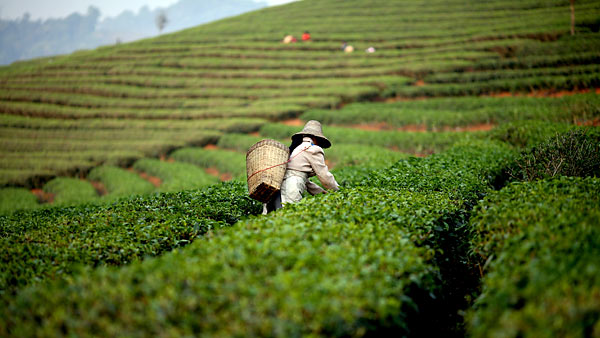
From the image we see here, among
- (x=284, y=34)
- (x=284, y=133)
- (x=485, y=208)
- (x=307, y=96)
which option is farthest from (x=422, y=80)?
(x=485, y=208)

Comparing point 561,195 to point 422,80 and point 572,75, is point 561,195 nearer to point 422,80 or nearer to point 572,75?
point 572,75

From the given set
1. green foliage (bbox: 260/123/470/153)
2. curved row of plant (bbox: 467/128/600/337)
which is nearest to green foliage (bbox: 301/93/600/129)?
green foliage (bbox: 260/123/470/153)

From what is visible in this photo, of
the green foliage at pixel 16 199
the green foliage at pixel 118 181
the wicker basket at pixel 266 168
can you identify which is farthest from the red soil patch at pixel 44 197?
the wicker basket at pixel 266 168

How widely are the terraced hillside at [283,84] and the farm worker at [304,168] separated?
9.01 m

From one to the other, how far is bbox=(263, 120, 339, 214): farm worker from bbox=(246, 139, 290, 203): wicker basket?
183 millimetres

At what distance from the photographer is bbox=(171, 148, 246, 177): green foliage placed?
1888cm

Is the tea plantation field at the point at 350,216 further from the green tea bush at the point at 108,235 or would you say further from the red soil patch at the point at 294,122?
the red soil patch at the point at 294,122

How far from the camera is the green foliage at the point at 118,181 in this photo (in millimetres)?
17672

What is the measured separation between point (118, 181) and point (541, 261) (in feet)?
65.9

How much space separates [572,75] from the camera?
21.6 meters

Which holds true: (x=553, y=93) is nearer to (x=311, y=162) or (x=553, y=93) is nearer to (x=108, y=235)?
(x=311, y=162)

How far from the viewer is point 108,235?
5.27 metres

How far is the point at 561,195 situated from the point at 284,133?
19596 millimetres

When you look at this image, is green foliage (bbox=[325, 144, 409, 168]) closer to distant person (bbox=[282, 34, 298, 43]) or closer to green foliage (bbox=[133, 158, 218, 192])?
green foliage (bbox=[133, 158, 218, 192])
